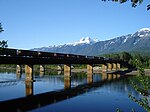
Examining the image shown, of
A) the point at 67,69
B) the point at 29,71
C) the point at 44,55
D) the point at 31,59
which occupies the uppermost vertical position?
the point at 44,55

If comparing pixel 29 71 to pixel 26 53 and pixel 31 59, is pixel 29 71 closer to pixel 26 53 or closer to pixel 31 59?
pixel 31 59

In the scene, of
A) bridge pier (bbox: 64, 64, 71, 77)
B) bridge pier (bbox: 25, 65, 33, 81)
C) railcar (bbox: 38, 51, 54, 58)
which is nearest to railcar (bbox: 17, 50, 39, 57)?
Answer: railcar (bbox: 38, 51, 54, 58)

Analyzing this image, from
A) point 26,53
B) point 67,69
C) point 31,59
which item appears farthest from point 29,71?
point 67,69

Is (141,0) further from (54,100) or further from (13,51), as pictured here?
(13,51)

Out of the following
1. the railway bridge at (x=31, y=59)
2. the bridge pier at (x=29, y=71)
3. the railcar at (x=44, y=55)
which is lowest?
the bridge pier at (x=29, y=71)

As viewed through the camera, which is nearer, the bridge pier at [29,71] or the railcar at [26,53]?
the railcar at [26,53]

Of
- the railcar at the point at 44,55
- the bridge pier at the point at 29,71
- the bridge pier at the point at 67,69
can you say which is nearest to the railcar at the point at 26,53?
the railcar at the point at 44,55

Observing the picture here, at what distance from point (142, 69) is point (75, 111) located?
2434 centimetres

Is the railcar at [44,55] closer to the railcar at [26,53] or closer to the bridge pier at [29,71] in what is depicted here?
the railcar at [26,53]

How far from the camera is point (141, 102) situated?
899 centimetres

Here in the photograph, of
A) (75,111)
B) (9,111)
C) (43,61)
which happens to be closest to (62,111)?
(75,111)

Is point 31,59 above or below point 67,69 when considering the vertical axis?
above

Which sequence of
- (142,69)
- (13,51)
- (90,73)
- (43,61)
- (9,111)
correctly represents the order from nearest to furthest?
1. (142,69)
2. (9,111)
3. (13,51)
4. (43,61)
5. (90,73)

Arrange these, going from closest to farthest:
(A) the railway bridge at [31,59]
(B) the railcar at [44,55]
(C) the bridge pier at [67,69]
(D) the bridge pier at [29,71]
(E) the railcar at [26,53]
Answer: (A) the railway bridge at [31,59], (E) the railcar at [26,53], (D) the bridge pier at [29,71], (B) the railcar at [44,55], (C) the bridge pier at [67,69]
